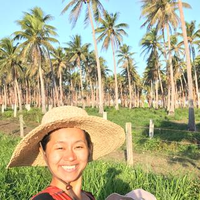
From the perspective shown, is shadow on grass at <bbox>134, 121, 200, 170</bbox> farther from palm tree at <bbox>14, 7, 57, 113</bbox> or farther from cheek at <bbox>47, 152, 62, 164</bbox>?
palm tree at <bbox>14, 7, 57, 113</bbox>

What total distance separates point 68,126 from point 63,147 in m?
0.16

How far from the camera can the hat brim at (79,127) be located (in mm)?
1531

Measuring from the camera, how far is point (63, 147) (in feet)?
4.85

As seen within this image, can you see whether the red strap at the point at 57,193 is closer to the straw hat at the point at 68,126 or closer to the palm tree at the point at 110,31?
the straw hat at the point at 68,126

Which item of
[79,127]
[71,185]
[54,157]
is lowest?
[71,185]

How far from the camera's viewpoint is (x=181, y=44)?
34.3 metres

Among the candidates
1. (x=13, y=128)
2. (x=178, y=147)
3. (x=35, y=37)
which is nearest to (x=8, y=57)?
(x=35, y=37)

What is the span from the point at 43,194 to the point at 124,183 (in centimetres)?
320

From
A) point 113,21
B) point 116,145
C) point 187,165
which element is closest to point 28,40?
point 113,21

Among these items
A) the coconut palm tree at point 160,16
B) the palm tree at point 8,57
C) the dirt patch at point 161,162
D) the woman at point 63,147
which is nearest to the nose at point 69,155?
the woman at point 63,147

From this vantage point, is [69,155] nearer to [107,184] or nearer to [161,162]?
[107,184]

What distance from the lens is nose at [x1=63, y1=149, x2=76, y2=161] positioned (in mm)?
1446

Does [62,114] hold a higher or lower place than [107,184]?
higher

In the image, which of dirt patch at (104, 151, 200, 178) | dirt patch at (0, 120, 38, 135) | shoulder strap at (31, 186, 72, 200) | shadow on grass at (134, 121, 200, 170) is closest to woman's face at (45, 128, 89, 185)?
shoulder strap at (31, 186, 72, 200)
